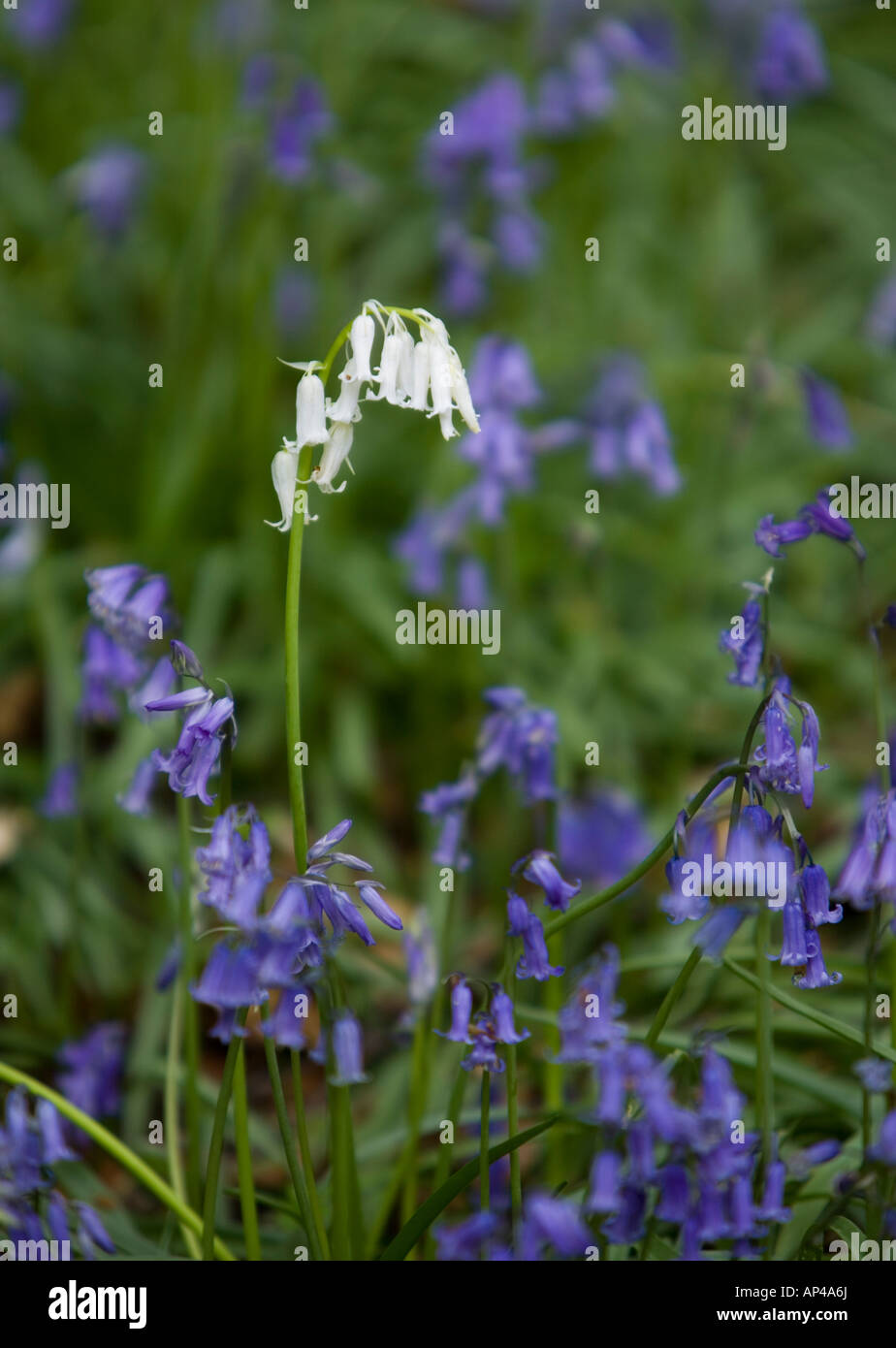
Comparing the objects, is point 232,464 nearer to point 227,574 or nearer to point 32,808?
point 227,574

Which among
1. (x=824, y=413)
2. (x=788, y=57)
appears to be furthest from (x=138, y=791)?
(x=788, y=57)

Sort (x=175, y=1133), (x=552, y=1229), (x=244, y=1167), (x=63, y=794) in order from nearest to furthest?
(x=552, y=1229) → (x=244, y=1167) → (x=175, y=1133) → (x=63, y=794)

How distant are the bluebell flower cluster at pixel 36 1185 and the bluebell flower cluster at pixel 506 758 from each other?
972 mm

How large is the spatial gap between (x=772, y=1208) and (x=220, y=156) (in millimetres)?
4782

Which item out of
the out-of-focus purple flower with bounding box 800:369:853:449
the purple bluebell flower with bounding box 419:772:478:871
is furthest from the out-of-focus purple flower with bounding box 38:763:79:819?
the out-of-focus purple flower with bounding box 800:369:853:449

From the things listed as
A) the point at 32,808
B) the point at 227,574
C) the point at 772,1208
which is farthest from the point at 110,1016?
the point at 772,1208

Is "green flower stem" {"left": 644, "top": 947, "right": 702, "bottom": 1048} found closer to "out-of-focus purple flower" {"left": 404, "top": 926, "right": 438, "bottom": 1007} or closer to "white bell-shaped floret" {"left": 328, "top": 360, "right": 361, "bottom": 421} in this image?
"out-of-focus purple flower" {"left": 404, "top": 926, "right": 438, "bottom": 1007}

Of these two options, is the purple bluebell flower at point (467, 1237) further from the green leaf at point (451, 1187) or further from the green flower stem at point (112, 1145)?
the green flower stem at point (112, 1145)

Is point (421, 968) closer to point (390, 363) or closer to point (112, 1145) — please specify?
point (112, 1145)

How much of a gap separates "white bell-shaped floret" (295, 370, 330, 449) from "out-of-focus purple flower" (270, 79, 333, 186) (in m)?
3.12

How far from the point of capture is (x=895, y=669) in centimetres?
567

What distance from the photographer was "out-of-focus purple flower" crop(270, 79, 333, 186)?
197 inches

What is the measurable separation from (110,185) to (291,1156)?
4.47 m

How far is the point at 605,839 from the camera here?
4367mm
